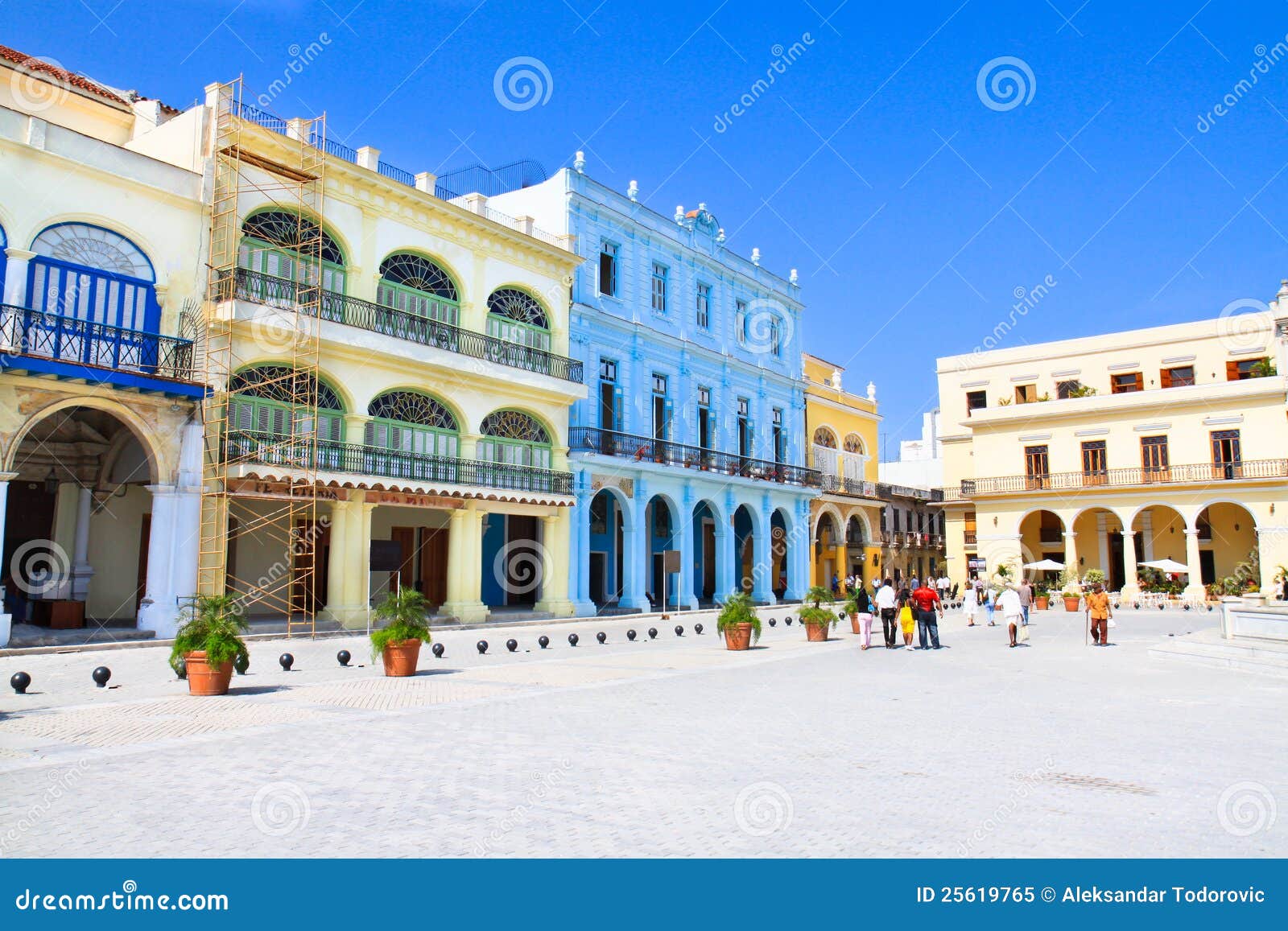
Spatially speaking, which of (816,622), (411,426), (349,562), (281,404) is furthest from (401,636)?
(411,426)

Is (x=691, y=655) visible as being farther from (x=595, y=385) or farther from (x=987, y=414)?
(x=987, y=414)

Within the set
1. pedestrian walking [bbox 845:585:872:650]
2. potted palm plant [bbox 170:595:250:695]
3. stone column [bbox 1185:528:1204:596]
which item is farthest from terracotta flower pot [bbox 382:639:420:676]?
stone column [bbox 1185:528:1204:596]

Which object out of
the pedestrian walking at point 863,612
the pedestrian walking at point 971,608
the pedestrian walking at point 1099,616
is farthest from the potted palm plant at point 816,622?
the pedestrian walking at point 971,608

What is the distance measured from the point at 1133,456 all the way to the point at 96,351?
42230 mm

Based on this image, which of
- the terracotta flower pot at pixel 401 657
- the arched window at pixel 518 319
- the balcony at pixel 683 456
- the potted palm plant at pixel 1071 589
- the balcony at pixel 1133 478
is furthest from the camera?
the balcony at pixel 1133 478

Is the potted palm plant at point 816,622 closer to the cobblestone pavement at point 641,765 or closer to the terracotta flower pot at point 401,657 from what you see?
the cobblestone pavement at point 641,765

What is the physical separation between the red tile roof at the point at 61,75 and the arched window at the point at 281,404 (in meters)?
7.75

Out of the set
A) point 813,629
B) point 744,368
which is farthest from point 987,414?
point 813,629

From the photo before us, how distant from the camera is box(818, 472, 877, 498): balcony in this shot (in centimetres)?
4412

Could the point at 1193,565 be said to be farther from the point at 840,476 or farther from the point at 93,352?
the point at 93,352

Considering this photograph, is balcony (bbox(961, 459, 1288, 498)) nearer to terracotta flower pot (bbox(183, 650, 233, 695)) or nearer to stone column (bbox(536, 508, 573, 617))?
stone column (bbox(536, 508, 573, 617))

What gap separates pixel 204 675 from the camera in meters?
11.6

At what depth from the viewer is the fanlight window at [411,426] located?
2375cm

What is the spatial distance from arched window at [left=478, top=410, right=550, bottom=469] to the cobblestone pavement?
41.6 ft
